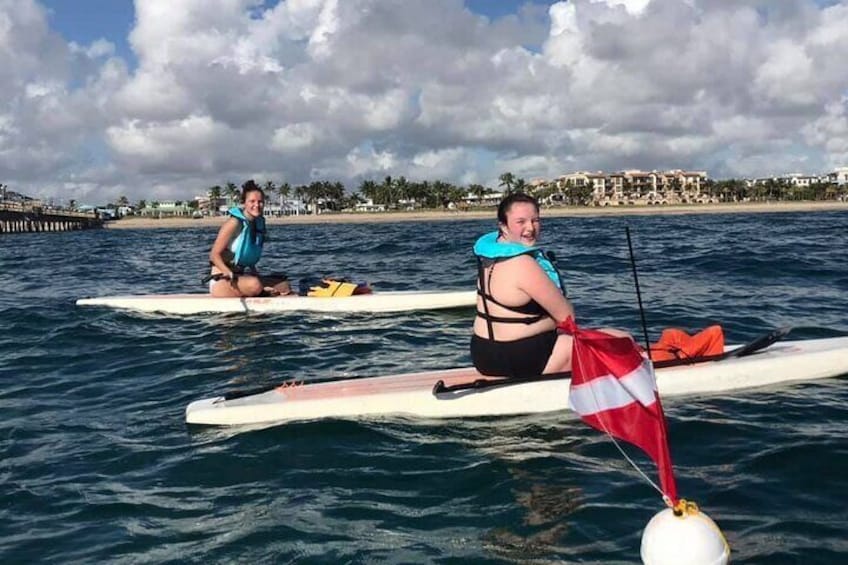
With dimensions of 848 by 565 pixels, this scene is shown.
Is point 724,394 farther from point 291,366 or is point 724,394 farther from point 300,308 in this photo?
point 300,308

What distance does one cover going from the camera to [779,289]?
14.1 meters

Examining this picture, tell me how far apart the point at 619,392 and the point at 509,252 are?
83.2 inches

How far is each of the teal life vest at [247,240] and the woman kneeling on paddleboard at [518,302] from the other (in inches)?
265

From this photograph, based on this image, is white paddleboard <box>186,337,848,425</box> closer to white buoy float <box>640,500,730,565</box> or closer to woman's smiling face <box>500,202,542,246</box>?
woman's smiling face <box>500,202,542,246</box>

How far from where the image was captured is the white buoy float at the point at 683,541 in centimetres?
313

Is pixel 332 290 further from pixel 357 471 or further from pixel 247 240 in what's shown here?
pixel 357 471

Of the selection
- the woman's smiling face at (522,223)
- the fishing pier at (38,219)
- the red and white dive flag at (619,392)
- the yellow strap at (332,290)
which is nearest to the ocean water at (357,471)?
the red and white dive flag at (619,392)

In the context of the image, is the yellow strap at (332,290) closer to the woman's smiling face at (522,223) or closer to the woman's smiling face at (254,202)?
the woman's smiling face at (254,202)

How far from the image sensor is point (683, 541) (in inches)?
124

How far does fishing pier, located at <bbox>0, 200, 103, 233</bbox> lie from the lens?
258 feet

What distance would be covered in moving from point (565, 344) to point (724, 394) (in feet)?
5.23

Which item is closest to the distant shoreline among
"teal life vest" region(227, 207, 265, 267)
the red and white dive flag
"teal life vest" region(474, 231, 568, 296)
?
"teal life vest" region(227, 207, 265, 267)

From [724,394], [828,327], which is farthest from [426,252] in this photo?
[724,394]

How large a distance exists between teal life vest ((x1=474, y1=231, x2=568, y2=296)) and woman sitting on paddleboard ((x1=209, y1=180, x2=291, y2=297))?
21.4ft
